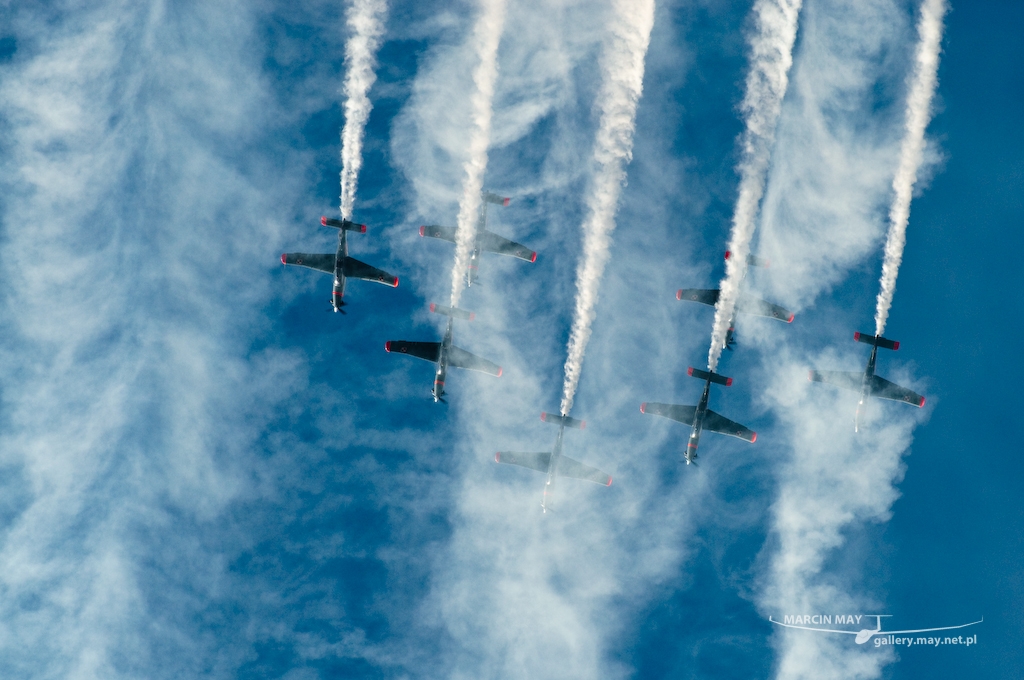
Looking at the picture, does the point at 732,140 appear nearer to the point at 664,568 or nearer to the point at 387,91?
the point at 387,91

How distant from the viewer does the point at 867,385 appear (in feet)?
118

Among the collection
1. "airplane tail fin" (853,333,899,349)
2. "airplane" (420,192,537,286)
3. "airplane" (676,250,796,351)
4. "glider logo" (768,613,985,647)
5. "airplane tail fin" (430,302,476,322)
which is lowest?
"glider logo" (768,613,985,647)

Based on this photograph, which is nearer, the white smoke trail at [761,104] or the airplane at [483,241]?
the white smoke trail at [761,104]

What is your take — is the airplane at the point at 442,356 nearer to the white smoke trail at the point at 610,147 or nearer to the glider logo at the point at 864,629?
the white smoke trail at the point at 610,147

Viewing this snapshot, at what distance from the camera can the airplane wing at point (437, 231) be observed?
35.3 meters

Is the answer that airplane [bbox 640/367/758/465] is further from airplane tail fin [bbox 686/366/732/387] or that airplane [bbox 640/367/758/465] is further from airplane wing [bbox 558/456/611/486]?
airplane wing [bbox 558/456/611/486]

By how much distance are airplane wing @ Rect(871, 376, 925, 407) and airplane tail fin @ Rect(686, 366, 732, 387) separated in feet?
27.0

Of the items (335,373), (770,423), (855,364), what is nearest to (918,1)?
(855,364)

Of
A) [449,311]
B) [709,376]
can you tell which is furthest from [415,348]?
[709,376]

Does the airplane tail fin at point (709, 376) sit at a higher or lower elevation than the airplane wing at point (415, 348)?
lower

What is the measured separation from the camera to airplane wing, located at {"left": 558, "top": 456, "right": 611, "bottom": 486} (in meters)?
A: 35.8

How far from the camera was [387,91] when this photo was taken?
35125 mm

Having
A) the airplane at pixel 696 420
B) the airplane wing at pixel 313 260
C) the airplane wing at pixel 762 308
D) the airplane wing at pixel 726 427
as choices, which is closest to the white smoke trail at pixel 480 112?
the airplane wing at pixel 313 260

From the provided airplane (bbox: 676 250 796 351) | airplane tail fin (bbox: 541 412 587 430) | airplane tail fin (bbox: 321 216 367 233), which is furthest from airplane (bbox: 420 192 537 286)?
airplane (bbox: 676 250 796 351)
